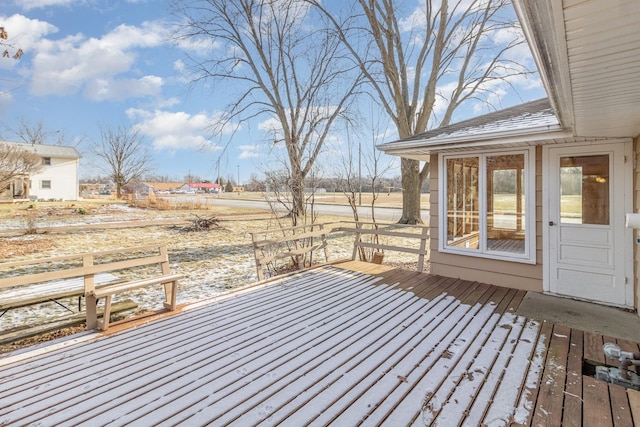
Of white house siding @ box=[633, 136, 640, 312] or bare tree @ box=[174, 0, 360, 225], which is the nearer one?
white house siding @ box=[633, 136, 640, 312]

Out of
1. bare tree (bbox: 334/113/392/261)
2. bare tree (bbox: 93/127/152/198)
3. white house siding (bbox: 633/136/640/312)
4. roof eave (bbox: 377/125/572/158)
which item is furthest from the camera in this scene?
bare tree (bbox: 93/127/152/198)

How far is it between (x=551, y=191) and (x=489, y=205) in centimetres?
82

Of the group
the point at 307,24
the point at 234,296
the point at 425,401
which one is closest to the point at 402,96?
the point at 307,24

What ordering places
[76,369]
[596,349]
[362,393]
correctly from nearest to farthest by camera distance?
1. [362,393]
2. [76,369]
3. [596,349]

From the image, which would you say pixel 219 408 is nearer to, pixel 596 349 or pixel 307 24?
pixel 596 349

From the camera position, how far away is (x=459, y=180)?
4988mm

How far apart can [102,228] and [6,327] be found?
9517 mm

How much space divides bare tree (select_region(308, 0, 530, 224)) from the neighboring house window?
22.4ft

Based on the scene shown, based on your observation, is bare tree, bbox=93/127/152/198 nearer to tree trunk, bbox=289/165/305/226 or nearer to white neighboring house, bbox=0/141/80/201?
white neighboring house, bbox=0/141/80/201

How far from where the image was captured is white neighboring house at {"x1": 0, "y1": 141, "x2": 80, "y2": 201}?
24703 millimetres

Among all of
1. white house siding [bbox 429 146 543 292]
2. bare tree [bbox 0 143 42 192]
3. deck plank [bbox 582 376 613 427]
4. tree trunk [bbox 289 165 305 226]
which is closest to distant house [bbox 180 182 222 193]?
bare tree [bbox 0 143 42 192]

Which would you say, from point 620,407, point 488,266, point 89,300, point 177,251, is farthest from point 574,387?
point 177,251

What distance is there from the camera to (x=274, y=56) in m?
12.1

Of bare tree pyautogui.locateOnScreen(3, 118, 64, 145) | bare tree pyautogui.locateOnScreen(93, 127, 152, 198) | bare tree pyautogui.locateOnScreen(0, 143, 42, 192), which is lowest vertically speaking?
bare tree pyautogui.locateOnScreen(0, 143, 42, 192)
